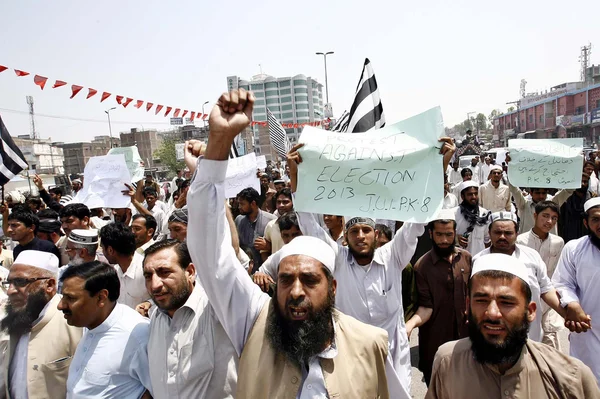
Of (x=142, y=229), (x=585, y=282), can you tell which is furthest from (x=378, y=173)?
(x=142, y=229)

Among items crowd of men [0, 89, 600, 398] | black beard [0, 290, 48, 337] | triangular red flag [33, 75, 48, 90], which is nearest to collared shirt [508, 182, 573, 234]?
crowd of men [0, 89, 600, 398]

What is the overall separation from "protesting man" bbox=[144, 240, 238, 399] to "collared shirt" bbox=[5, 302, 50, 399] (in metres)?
0.92

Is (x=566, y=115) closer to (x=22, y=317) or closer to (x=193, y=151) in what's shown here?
(x=193, y=151)

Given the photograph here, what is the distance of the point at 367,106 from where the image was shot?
13.7ft

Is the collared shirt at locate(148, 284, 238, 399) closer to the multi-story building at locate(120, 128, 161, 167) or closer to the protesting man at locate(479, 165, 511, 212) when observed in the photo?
the protesting man at locate(479, 165, 511, 212)

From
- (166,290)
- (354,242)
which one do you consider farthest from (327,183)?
(166,290)

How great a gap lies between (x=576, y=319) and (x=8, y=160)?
235 inches

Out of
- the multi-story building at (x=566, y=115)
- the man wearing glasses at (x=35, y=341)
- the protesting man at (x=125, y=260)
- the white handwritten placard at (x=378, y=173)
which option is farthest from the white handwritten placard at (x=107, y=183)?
the multi-story building at (x=566, y=115)

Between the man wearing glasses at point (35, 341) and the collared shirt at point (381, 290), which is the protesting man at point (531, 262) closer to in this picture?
the collared shirt at point (381, 290)

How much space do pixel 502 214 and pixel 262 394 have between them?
9.43 feet

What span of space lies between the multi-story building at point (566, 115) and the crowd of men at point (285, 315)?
2031 inches

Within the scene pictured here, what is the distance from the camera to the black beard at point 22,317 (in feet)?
8.79

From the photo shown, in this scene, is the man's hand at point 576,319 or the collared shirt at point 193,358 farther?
the man's hand at point 576,319

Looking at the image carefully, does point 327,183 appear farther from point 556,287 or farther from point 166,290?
point 556,287
